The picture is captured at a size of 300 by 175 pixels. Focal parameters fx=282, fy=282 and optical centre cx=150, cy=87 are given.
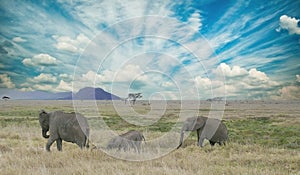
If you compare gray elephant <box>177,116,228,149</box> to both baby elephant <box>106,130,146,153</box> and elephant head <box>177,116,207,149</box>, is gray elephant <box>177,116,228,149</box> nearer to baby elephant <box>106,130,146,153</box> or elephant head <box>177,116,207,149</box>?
elephant head <box>177,116,207,149</box>

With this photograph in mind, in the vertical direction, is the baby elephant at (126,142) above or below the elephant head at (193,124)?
below

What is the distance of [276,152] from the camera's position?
10.9 metres

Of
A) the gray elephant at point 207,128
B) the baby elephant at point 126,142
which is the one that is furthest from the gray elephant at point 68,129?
the gray elephant at point 207,128

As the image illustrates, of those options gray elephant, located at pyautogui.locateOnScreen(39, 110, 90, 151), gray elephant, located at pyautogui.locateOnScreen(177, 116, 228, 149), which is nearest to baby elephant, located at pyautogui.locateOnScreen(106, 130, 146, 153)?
gray elephant, located at pyautogui.locateOnScreen(39, 110, 90, 151)

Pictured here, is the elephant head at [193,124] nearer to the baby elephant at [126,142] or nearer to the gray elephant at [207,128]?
the gray elephant at [207,128]

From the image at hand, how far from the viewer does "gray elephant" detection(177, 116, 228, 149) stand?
1307cm

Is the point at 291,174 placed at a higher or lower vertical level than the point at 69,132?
lower

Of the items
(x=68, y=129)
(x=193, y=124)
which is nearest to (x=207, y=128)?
(x=193, y=124)

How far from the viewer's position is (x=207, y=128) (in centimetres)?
1316

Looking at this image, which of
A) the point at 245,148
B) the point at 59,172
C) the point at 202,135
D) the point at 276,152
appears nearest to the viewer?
the point at 59,172

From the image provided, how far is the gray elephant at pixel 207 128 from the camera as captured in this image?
13070mm

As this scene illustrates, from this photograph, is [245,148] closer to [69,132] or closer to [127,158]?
[127,158]

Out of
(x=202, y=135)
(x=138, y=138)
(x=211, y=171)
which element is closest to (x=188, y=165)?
(x=211, y=171)

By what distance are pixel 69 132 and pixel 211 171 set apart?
536 centimetres
